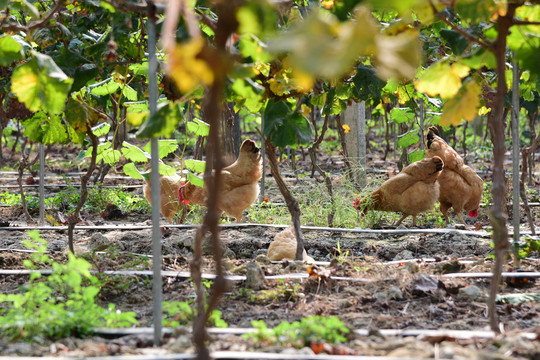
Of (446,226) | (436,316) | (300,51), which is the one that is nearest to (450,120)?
(436,316)

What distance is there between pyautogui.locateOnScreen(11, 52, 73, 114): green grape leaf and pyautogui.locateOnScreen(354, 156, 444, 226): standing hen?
10.9 ft

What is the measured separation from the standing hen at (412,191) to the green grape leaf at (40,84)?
333cm

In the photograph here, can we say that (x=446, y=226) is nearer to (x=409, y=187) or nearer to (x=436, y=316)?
(x=409, y=187)

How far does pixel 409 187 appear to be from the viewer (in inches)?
195

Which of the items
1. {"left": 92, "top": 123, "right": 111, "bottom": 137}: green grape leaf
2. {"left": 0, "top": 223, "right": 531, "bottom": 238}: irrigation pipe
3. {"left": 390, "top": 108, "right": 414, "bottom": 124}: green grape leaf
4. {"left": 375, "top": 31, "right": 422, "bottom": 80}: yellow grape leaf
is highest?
{"left": 390, "top": 108, "right": 414, "bottom": 124}: green grape leaf

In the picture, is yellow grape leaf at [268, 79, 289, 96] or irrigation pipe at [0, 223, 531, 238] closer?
yellow grape leaf at [268, 79, 289, 96]

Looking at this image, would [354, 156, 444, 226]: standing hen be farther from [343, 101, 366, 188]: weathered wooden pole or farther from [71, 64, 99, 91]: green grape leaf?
[71, 64, 99, 91]: green grape leaf

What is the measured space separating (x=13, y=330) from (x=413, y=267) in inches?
73.8

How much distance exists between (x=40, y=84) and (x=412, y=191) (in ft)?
11.2

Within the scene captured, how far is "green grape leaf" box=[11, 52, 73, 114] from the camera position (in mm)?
2062

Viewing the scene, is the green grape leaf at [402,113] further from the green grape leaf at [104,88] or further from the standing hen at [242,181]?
the green grape leaf at [104,88]

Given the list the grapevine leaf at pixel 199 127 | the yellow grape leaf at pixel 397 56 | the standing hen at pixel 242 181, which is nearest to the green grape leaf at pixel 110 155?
the grapevine leaf at pixel 199 127

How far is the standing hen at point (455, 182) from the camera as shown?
5.09 m

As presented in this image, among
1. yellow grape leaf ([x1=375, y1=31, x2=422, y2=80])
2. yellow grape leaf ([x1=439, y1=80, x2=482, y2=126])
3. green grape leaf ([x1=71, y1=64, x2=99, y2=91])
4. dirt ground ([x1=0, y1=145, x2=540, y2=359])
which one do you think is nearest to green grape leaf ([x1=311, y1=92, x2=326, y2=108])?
dirt ground ([x1=0, y1=145, x2=540, y2=359])
